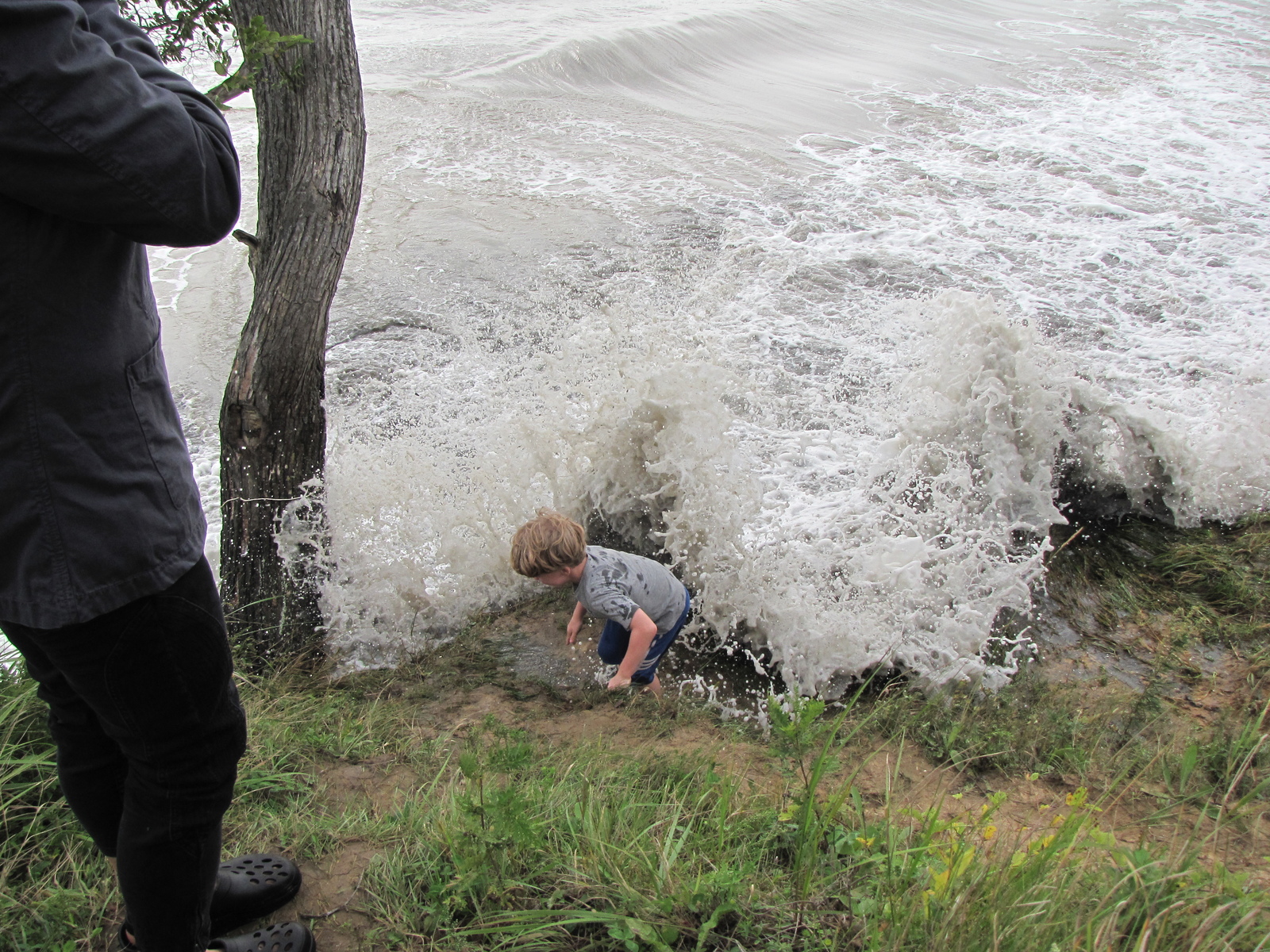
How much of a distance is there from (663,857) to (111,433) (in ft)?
4.79

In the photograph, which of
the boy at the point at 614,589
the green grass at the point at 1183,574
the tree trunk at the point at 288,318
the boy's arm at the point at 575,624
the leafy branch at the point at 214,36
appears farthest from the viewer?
the green grass at the point at 1183,574

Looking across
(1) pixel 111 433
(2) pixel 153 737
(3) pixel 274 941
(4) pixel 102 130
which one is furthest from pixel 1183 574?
(4) pixel 102 130

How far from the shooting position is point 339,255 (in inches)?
138

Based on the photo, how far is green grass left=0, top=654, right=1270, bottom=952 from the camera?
173 cm

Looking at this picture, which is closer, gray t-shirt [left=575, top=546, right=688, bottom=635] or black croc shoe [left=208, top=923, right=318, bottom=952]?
black croc shoe [left=208, top=923, right=318, bottom=952]

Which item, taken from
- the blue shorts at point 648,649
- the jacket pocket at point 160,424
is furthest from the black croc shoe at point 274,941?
the blue shorts at point 648,649

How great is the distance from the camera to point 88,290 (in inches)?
54.6

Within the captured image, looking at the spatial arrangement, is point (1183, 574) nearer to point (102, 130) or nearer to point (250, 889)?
point (250, 889)

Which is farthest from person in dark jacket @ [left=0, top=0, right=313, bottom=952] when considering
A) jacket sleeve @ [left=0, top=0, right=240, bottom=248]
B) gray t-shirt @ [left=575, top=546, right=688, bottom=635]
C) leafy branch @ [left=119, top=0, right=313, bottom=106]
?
gray t-shirt @ [left=575, top=546, right=688, bottom=635]

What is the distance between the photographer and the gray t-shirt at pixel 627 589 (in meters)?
3.43

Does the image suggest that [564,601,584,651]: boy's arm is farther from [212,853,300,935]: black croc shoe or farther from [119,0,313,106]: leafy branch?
[119,0,313,106]: leafy branch

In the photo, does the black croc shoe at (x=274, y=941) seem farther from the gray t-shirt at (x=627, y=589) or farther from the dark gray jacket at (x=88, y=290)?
the gray t-shirt at (x=627, y=589)

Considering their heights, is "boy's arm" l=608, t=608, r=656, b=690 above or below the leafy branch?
below

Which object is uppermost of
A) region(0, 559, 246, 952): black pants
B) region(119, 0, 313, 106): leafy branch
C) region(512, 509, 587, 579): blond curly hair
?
region(119, 0, 313, 106): leafy branch
